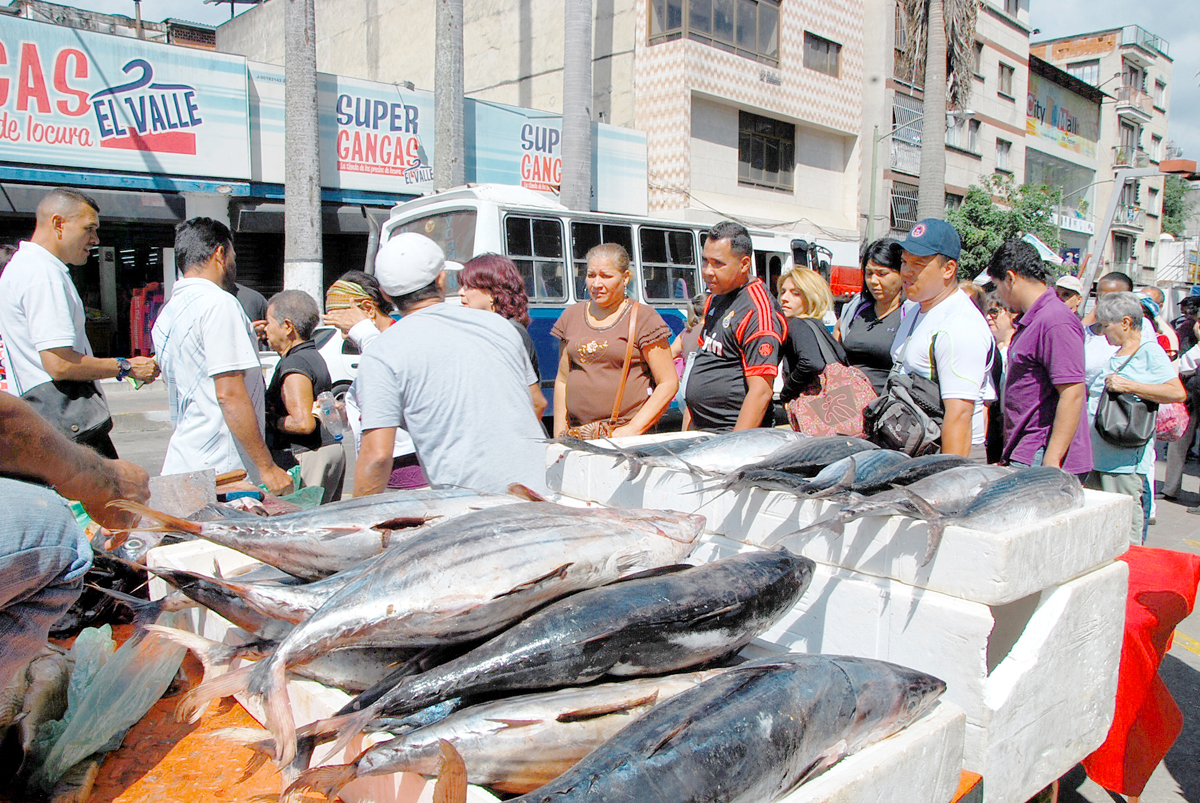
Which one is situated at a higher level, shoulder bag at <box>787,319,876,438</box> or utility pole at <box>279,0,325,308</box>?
utility pole at <box>279,0,325,308</box>

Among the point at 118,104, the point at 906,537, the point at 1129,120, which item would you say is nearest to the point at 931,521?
the point at 906,537

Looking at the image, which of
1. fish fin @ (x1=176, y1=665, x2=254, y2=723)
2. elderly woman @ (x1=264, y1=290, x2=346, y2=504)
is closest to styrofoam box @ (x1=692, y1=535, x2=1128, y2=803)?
fish fin @ (x1=176, y1=665, x2=254, y2=723)

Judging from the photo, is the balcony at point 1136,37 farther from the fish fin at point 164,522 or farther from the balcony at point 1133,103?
the fish fin at point 164,522

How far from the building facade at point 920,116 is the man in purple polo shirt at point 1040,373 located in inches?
871

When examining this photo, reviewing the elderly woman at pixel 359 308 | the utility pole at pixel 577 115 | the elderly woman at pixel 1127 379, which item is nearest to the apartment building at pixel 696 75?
the utility pole at pixel 577 115

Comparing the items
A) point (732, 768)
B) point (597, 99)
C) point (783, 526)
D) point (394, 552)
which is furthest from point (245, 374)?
point (597, 99)

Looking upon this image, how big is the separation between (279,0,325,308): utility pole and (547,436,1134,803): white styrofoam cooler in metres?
12.0

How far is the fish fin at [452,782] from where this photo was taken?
1.03 m

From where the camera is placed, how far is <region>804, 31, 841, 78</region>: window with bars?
23.2 m

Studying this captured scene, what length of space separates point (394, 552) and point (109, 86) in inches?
549

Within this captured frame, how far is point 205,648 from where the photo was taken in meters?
1.53

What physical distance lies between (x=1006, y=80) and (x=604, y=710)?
123 ft

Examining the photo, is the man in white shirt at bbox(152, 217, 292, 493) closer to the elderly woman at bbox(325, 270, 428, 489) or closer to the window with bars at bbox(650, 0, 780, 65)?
the elderly woman at bbox(325, 270, 428, 489)

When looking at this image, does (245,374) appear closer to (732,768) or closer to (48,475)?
(48,475)
